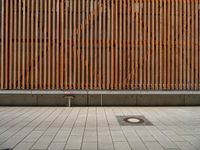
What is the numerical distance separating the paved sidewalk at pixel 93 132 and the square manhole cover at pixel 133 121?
218 mm

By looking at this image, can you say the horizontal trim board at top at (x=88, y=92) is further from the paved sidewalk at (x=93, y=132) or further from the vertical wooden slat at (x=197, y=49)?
the paved sidewalk at (x=93, y=132)

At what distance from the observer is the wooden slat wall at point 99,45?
11898 mm

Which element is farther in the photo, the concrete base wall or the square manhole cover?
the concrete base wall

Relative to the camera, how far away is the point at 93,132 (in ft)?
22.0

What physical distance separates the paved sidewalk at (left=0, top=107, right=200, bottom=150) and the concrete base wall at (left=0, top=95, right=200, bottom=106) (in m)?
2.03

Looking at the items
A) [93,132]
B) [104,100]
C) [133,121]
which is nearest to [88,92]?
[104,100]

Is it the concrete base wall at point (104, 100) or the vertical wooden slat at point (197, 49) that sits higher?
the vertical wooden slat at point (197, 49)

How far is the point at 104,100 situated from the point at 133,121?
3.56m

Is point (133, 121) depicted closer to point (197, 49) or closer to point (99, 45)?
point (99, 45)

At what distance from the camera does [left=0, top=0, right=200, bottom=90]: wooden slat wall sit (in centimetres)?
1190

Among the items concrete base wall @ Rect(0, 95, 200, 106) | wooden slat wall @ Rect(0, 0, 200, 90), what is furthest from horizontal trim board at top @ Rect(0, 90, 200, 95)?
wooden slat wall @ Rect(0, 0, 200, 90)

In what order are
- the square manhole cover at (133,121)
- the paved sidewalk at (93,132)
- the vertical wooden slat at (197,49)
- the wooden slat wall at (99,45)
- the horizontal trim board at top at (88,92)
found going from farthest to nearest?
the vertical wooden slat at (197,49), the wooden slat wall at (99,45), the horizontal trim board at top at (88,92), the square manhole cover at (133,121), the paved sidewalk at (93,132)

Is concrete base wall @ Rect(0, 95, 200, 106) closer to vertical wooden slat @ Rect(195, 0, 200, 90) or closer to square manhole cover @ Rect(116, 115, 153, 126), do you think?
vertical wooden slat @ Rect(195, 0, 200, 90)

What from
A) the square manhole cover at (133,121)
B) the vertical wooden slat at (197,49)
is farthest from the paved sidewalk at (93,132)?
the vertical wooden slat at (197,49)
